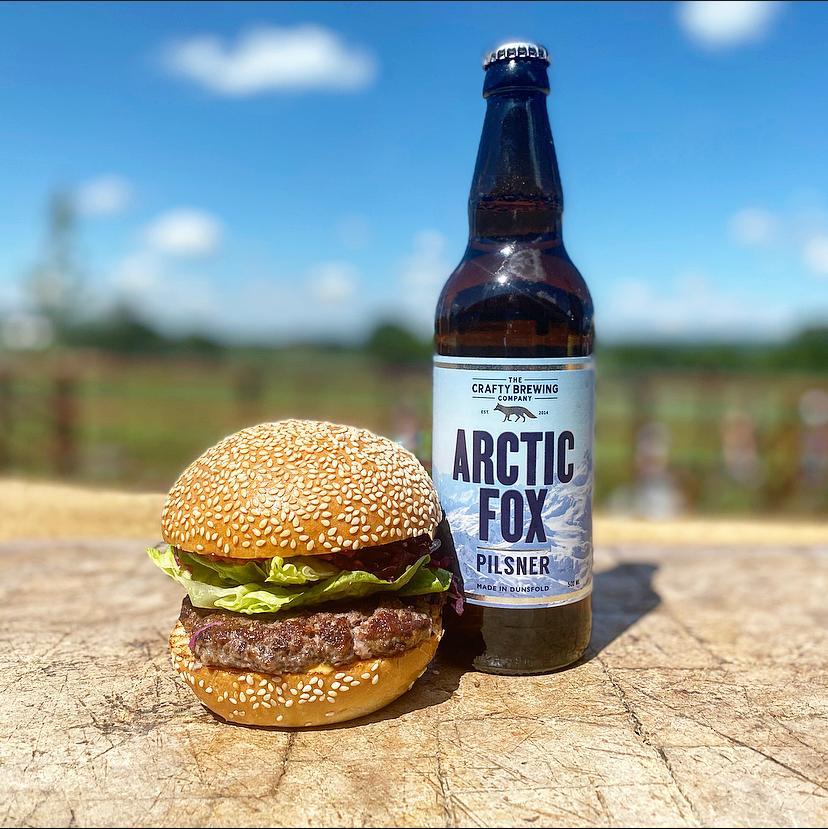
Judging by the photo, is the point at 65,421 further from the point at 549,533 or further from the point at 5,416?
the point at 549,533

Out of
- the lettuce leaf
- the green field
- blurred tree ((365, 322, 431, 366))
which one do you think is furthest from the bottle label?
blurred tree ((365, 322, 431, 366))

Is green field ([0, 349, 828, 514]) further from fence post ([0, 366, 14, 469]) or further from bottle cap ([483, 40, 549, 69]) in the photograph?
bottle cap ([483, 40, 549, 69])

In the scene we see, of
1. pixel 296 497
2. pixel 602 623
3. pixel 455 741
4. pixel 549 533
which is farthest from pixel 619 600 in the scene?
pixel 296 497

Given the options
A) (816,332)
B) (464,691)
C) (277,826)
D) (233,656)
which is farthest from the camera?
(816,332)

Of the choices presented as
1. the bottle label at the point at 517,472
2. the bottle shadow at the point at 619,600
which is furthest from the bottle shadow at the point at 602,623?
the bottle label at the point at 517,472

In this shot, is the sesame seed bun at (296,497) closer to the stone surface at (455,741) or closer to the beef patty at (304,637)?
the beef patty at (304,637)

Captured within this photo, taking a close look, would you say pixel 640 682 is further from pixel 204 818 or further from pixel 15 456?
pixel 15 456

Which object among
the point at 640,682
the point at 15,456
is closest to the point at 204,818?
the point at 640,682
